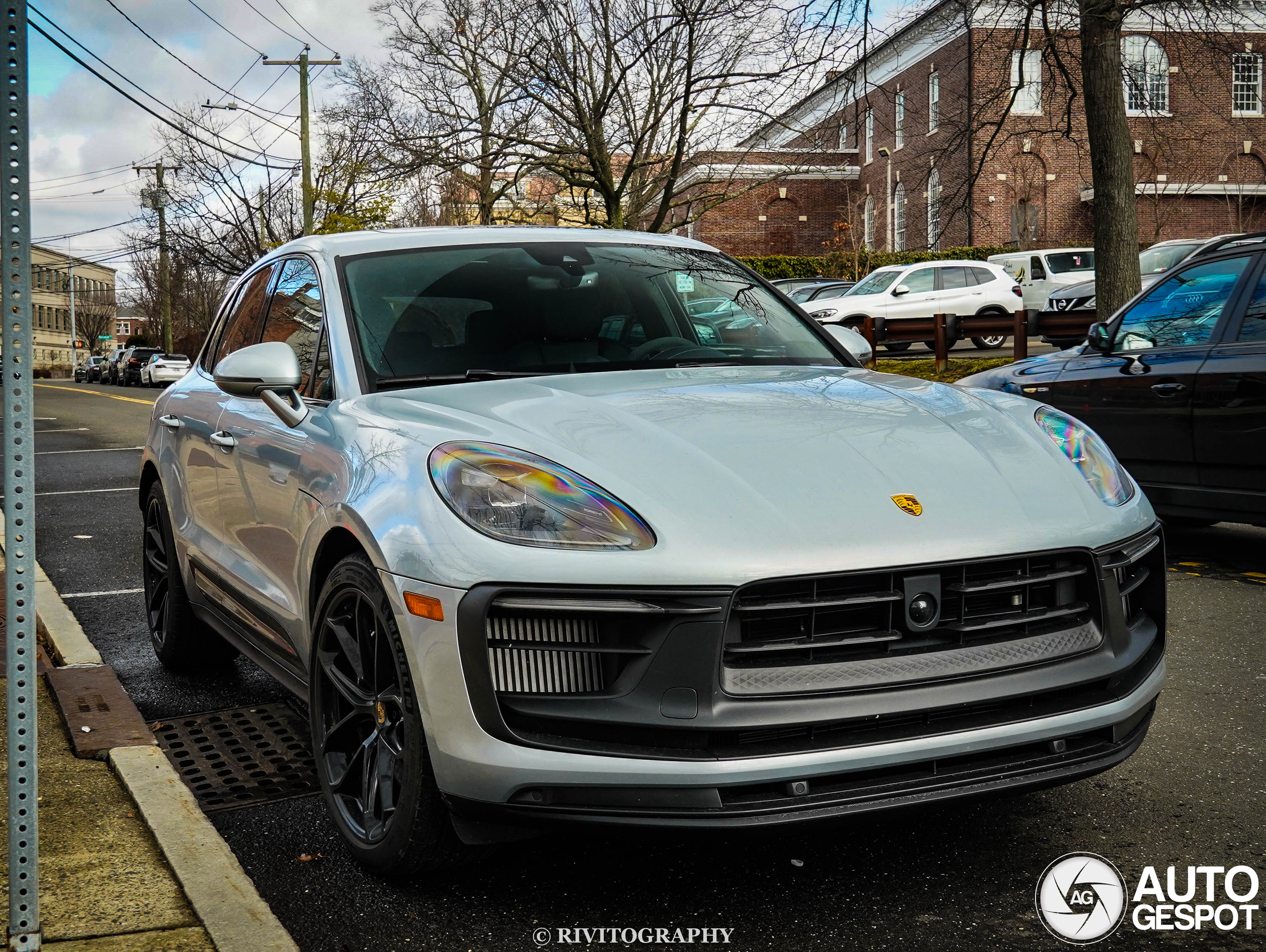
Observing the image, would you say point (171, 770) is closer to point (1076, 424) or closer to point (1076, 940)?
point (1076, 940)

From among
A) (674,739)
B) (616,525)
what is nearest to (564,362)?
(616,525)

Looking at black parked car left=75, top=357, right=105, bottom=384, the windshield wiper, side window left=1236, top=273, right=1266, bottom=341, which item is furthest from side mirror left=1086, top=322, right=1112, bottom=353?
black parked car left=75, top=357, right=105, bottom=384

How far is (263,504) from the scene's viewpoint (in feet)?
13.0

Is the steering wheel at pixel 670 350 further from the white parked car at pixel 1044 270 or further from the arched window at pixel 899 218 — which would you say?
the arched window at pixel 899 218

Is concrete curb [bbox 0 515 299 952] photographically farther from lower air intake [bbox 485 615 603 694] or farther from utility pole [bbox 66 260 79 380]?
utility pole [bbox 66 260 79 380]

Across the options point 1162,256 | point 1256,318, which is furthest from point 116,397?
point 1256,318

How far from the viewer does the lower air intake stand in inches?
106

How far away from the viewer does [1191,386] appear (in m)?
6.95

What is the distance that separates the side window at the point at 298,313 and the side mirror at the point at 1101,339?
15.9 feet

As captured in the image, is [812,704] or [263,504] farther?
[263,504]

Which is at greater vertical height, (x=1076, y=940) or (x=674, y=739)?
(x=674, y=739)

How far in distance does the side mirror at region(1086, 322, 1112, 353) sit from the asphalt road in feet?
11.1

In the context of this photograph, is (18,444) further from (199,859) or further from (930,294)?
(930,294)

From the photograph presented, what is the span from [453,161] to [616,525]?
23.7m
